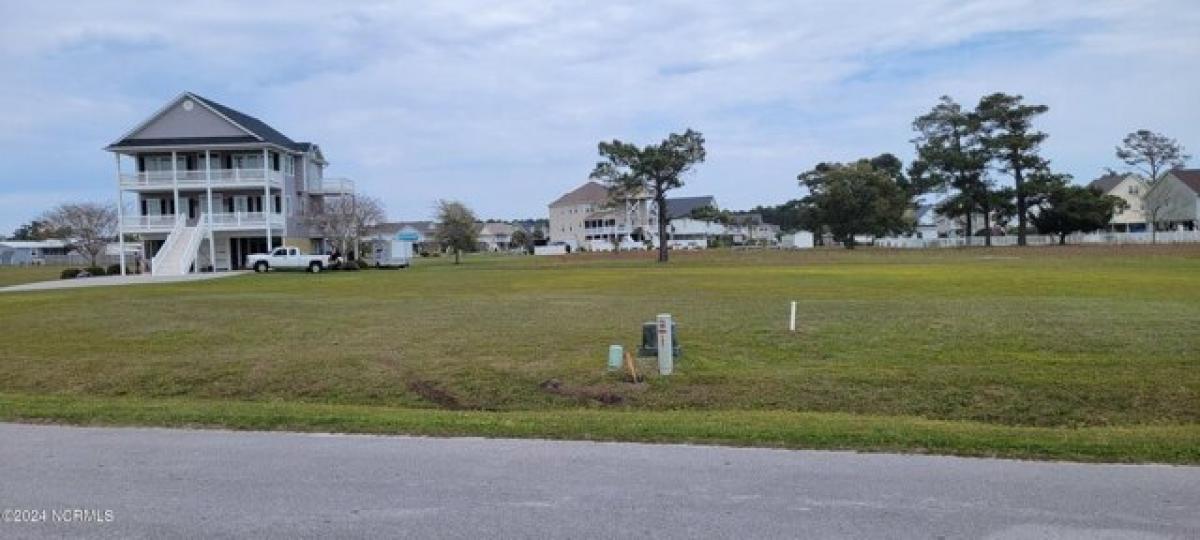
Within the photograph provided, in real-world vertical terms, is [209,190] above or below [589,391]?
above

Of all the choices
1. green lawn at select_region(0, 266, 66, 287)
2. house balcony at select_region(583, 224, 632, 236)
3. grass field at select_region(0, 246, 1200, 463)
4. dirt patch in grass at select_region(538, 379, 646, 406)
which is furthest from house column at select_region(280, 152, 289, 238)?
house balcony at select_region(583, 224, 632, 236)

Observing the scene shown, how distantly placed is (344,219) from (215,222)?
10.7 meters

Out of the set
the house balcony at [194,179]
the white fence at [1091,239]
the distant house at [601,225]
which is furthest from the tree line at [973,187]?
the house balcony at [194,179]

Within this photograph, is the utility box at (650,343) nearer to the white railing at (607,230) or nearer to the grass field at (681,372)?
the grass field at (681,372)

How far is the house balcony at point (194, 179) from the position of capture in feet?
200

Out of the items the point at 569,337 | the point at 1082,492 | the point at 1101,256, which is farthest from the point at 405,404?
the point at 1101,256

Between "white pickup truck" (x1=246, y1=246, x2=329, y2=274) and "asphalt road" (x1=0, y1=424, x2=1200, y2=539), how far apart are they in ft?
173

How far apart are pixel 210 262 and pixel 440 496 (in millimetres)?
62117

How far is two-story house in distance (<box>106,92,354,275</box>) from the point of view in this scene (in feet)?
199

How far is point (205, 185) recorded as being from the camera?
2389 inches

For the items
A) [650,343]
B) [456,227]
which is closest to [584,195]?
[456,227]

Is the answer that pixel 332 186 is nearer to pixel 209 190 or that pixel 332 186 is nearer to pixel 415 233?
pixel 209 190

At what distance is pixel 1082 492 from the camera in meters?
6.34

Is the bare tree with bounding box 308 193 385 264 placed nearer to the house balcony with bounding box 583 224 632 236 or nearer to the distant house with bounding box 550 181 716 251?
A: the distant house with bounding box 550 181 716 251
